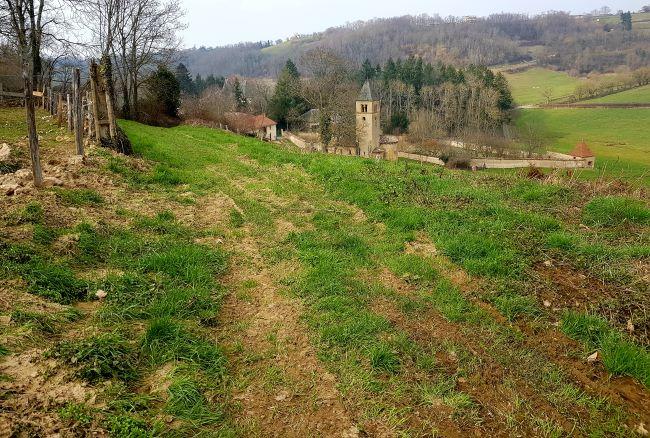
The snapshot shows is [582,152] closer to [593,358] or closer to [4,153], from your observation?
[593,358]

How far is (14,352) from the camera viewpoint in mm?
3645

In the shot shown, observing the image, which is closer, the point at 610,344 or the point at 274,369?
the point at 274,369

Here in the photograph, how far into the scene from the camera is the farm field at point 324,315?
11.6 ft

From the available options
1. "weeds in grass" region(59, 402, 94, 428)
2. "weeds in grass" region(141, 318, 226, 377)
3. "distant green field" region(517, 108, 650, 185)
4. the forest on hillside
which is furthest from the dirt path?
the forest on hillside

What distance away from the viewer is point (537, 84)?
102 meters

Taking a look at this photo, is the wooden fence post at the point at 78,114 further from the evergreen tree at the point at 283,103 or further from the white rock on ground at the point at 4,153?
the evergreen tree at the point at 283,103

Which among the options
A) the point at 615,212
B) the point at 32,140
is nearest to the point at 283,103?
the point at 32,140

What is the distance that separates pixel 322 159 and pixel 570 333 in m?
9.20

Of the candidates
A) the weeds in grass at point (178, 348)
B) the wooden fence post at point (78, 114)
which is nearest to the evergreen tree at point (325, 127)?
the wooden fence post at point (78, 114)

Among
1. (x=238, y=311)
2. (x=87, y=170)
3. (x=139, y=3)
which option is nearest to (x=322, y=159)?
(x=87, y=170)

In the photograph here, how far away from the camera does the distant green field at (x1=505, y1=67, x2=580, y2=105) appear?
89.1 metres

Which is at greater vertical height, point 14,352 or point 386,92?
point 386,92

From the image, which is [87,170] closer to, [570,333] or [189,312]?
[189,312]

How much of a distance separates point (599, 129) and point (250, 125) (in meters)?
51.5
